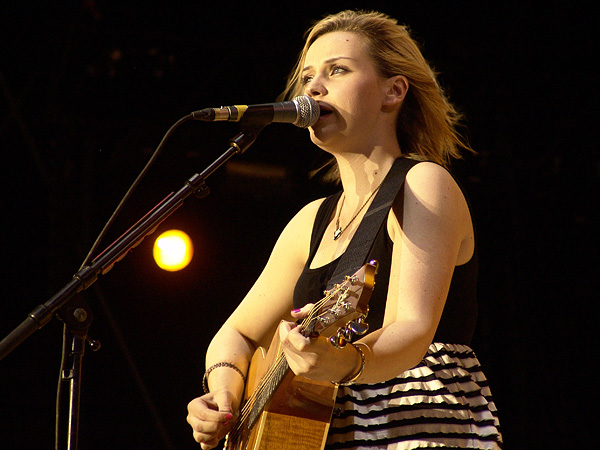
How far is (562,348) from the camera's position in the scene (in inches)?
130

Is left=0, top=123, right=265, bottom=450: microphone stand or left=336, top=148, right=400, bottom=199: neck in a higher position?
left=336, top=148, right=400, bottom=199: neck

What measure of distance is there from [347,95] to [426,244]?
609mm

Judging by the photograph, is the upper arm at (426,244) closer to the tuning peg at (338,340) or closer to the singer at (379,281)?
the singer at (379,281)

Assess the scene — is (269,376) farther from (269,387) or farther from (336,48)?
(336,48)

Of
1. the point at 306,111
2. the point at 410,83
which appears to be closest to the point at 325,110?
the point at 306,111

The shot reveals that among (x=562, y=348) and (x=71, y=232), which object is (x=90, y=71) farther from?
(x=562, y=348)

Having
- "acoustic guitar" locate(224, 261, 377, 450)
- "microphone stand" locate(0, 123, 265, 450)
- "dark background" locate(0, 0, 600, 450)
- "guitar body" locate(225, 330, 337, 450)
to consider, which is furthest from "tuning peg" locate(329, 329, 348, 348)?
"dark background" locate(0, 0, 600, 450)

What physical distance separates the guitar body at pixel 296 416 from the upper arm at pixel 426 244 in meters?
0.25

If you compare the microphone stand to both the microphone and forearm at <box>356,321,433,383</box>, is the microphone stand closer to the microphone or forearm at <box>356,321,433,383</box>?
the microphone

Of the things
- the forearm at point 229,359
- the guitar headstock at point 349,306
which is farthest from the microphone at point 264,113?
the forearm at point 229,359

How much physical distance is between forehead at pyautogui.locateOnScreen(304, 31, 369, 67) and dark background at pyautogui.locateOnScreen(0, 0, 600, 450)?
1.29 metres

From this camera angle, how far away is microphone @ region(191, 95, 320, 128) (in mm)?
1886

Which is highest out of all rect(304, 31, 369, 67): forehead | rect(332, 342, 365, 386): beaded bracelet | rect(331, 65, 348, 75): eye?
rect(304, 31, 369, 67): forehead

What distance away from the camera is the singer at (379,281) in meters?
1.60
